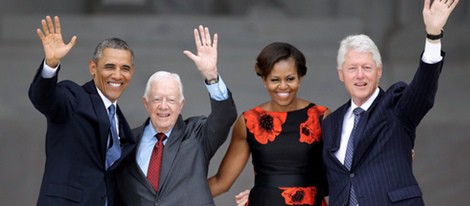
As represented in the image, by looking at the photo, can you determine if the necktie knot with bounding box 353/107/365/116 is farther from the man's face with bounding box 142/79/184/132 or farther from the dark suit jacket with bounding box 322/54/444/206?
the man's face with bounding box 142/79/184/132

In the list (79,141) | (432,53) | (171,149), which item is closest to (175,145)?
(171,149)

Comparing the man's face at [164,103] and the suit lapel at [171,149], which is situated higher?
the man's face at [164,103]

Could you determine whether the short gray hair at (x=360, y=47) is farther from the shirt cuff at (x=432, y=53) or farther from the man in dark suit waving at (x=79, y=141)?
the man in dark suit waving at (x=79, y=141)

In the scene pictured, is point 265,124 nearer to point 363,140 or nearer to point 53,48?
point 363,140

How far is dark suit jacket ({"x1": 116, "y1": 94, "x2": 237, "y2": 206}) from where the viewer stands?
3.56m

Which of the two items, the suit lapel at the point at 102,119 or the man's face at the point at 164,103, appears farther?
the man's face at the point at 164,103

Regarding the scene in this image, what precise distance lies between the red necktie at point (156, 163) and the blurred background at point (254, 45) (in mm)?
2070

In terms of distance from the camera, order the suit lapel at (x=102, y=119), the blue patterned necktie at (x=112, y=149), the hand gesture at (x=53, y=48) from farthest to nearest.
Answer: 1. the blue patterned necktie at (x=112, y=149)
2. the suit lapel at (x=102, y=119)
3. the hand gesture at (x=53, y=48)

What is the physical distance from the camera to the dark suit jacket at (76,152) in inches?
135

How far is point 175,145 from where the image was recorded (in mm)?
3637

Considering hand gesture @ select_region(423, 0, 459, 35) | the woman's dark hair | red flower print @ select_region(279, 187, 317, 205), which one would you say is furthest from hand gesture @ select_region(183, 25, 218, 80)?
hand gesture @ select_region(423, 0, 459, 35)

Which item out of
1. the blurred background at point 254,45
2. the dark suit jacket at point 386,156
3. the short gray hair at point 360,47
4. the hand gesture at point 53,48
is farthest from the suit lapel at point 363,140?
the blurred background at point 254,45

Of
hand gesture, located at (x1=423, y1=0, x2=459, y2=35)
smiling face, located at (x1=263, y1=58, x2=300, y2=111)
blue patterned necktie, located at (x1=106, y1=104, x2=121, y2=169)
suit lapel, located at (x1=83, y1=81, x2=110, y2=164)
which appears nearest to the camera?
hand gesture, located at (x1=423, y1=0, x2=459, y2=35)

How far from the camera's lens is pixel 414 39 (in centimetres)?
568
